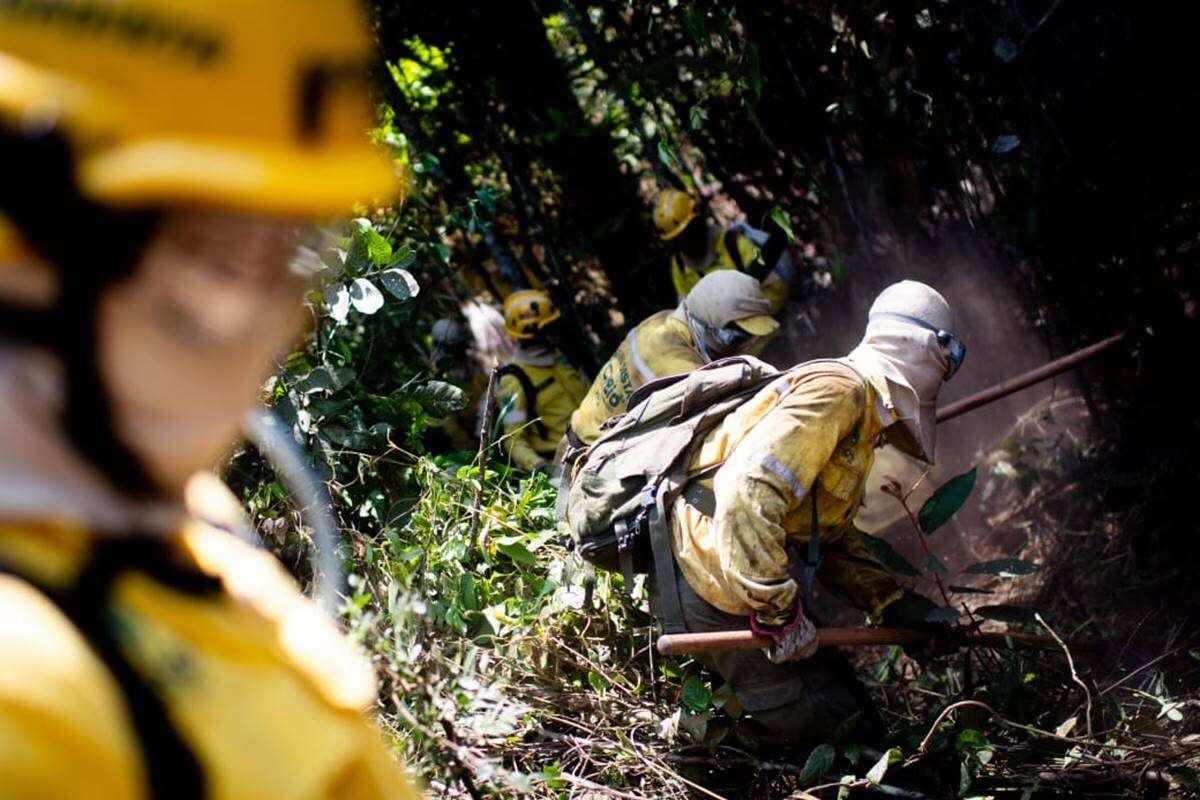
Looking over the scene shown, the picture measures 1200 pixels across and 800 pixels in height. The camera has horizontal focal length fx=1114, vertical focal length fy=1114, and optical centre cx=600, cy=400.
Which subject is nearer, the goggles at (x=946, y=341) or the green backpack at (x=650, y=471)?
the green backpack at (x=650, y=471)

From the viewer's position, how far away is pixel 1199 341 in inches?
191

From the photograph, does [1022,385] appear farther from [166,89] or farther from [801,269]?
[166,89]

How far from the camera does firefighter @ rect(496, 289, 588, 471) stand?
21.3 ft

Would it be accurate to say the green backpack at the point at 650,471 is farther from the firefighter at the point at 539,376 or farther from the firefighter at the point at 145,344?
the firefighter at the point at 539,376

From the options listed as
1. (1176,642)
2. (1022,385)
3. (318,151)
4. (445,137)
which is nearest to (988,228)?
(1022,385)

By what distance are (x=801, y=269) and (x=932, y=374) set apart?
3265 mm

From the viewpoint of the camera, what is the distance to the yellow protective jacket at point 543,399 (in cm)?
641

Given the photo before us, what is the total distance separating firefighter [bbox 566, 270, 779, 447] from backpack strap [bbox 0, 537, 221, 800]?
161 inches

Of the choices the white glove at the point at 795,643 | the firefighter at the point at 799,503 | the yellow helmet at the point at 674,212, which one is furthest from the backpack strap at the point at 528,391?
the white glove at the point at 795,643

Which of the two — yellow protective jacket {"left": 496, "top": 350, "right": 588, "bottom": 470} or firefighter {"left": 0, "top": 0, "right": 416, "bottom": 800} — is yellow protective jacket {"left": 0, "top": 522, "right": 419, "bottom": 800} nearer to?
firefighter {"left": 0, "top": 0, "right": 416, "bottom": 800}

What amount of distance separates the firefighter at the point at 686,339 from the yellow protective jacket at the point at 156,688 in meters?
3.93

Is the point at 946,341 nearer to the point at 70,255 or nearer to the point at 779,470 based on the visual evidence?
the point at 779,470

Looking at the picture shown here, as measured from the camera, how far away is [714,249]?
6836 mm

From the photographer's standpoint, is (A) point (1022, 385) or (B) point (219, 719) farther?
(A) point (1022, 385)
